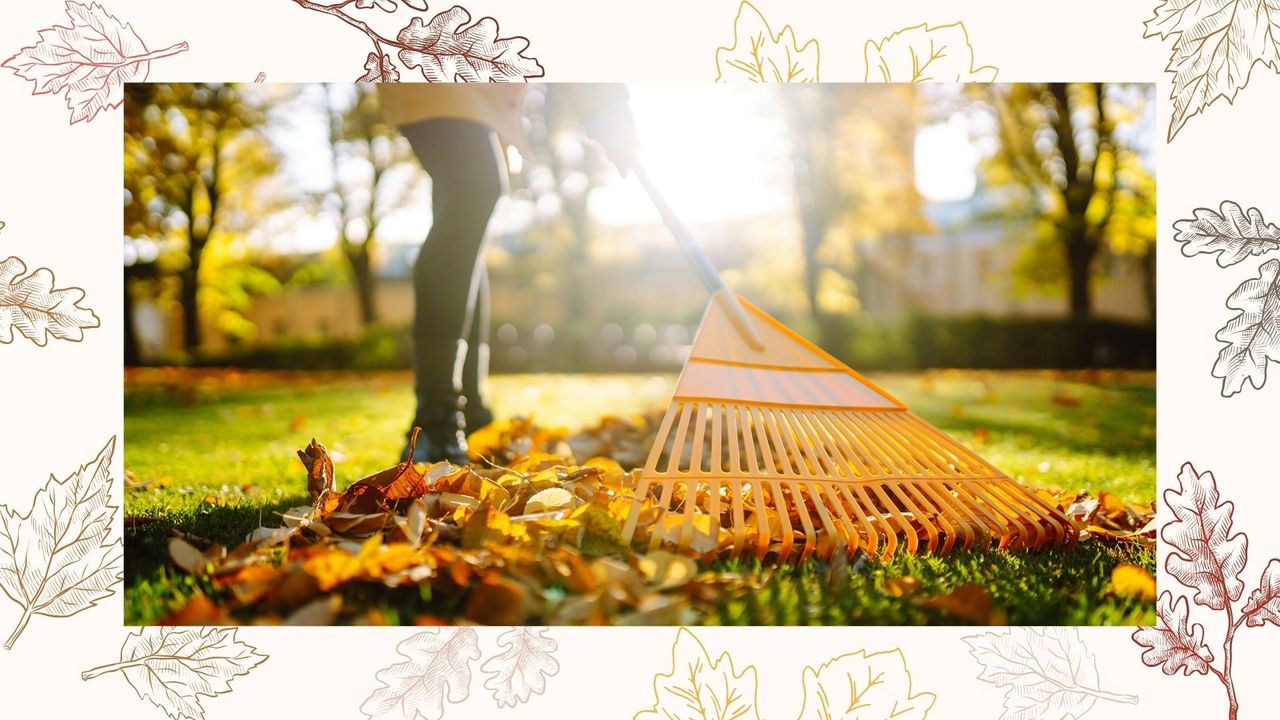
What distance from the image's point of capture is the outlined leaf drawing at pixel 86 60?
1823 millimetres

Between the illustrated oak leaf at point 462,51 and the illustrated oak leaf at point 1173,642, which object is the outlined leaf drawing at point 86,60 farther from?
the illustrated oak leaf at point 1173,642

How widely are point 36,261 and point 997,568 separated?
2172 mm

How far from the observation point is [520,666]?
1454 mm

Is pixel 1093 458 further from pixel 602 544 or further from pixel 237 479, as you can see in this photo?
pixel 237 479

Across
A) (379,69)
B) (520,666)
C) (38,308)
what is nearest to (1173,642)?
(520,666)

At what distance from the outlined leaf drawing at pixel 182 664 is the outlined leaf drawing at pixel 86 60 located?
3.92ft

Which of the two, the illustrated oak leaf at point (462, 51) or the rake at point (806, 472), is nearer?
the rake at point (806, 472)

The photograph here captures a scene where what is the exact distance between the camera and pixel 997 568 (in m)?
1.63

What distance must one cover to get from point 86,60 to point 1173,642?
266cm

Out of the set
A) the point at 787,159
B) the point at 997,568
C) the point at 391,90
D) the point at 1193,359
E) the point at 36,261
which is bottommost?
the point at 997,568

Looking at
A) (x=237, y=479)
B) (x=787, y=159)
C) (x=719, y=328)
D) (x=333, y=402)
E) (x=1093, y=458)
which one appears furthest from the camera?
(x=787, y=159)

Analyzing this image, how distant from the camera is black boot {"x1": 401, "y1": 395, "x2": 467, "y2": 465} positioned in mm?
2318

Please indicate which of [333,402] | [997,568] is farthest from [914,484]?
[333,402]

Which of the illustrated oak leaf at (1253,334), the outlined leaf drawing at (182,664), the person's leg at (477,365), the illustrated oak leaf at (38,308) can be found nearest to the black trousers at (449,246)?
the person's leg at (477,365)
